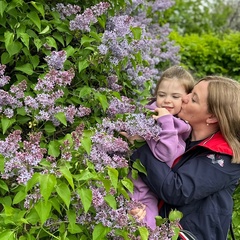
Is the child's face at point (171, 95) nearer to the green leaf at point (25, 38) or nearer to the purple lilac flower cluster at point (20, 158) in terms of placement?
the green leaf at point (25, 38)

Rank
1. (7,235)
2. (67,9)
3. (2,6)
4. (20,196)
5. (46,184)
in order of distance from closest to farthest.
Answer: (46,184), (7,235), (20,196), (2,6), (67,9)

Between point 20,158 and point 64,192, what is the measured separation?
218mm

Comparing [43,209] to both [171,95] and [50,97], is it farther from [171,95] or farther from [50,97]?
[171,95]

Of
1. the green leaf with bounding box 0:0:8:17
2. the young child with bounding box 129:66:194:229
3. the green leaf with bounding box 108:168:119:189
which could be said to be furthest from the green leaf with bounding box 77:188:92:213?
the green leaf with bounding box 0:0:8:17

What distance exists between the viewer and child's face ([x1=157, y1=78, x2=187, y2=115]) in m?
2.80

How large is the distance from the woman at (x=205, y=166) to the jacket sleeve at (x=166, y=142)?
34 mm

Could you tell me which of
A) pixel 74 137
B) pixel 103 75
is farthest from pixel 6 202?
pixel 103 75

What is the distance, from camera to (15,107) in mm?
2338

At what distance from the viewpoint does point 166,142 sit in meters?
2.36

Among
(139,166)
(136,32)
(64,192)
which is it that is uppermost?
(136,32)

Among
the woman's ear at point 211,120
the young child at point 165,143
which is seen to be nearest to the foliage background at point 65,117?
the young child at point 165,143

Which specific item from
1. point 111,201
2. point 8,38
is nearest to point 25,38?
point 8,38

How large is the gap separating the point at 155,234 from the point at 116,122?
0.56 metres

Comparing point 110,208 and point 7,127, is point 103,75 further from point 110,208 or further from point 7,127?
point 110,208
